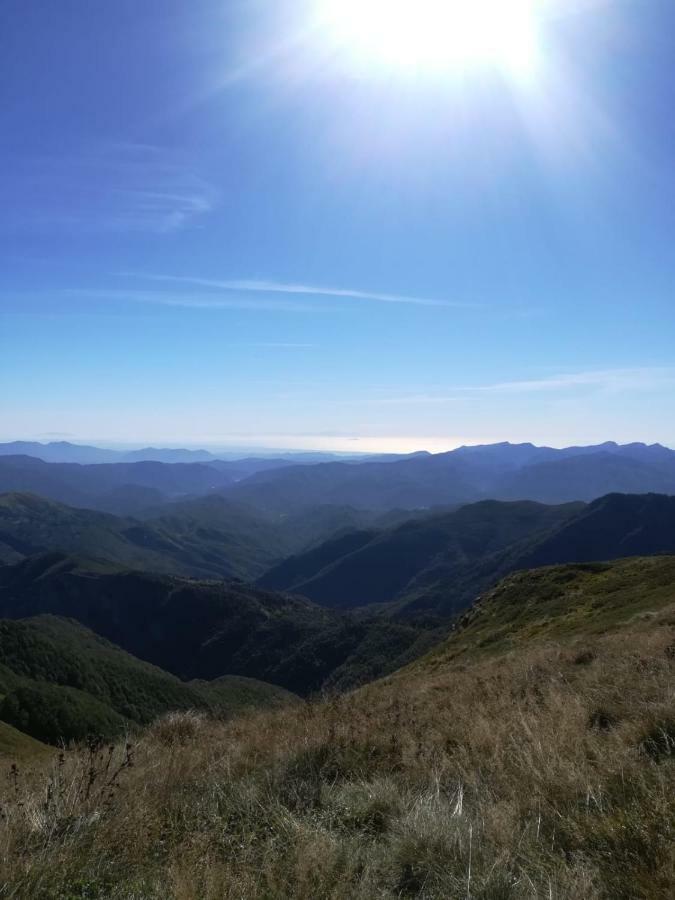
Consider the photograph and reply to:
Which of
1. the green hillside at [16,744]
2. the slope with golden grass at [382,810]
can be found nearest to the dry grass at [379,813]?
the slope with golden grass at [382,810]

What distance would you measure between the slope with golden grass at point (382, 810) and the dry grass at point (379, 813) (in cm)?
2

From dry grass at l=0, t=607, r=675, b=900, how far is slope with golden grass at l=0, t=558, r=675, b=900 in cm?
2

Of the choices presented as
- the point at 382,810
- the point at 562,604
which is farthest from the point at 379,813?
the point at 562,604

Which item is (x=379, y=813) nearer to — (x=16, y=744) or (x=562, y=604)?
(x=562, y=604)

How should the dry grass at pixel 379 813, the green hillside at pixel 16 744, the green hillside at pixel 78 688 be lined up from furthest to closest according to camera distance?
the green hillside at pixel 78 688
the green hillside at pixel 16 744
the dry grass at pixel 379 813

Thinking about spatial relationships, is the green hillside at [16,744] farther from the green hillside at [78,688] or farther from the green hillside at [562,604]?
the green hillside at [562,604]

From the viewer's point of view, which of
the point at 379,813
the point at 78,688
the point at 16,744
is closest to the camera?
Answer: the point at 379,813

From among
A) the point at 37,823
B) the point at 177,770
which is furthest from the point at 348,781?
the point at 37,823

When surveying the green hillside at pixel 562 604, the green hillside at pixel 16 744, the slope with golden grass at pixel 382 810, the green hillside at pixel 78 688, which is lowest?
the green hillside at pixel 78 688

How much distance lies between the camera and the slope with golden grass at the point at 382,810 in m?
3.30

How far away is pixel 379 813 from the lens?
14.7ft

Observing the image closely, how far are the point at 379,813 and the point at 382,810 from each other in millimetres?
55

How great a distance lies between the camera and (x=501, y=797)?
4465mm

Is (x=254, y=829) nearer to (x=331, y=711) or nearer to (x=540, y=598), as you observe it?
(x=331, y=711)
